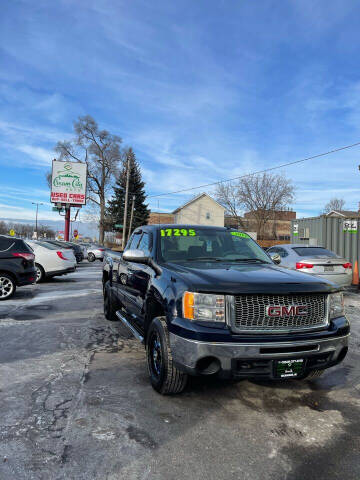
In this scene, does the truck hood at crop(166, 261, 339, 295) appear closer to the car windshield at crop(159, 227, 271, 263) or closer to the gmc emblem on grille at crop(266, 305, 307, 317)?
the gmc emblem on grille at crop(266, 305, 307, 317)

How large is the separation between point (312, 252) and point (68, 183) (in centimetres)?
3106

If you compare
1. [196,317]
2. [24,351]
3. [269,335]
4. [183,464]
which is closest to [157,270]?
[196,317]

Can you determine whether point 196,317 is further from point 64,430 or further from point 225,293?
point 64,430

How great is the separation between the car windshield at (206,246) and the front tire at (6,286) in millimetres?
5990

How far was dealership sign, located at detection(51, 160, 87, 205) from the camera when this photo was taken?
120 feet

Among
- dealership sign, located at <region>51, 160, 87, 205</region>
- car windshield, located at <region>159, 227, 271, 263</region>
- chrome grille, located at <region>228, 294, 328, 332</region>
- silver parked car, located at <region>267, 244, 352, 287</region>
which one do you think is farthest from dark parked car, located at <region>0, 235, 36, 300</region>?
dealership sign, located at <region>51, 160, 87, 205</region>

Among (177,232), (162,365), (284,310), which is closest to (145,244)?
(177,232)

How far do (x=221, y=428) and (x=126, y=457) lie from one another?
834mm

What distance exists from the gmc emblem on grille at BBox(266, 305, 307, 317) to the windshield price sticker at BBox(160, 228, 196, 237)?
1.84 meters

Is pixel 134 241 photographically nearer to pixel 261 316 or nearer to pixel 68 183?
pixel 261 316

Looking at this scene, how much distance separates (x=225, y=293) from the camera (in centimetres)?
310

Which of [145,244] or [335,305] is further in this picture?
[145,244]

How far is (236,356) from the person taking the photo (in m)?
2.95

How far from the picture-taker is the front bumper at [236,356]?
2.96 meters
